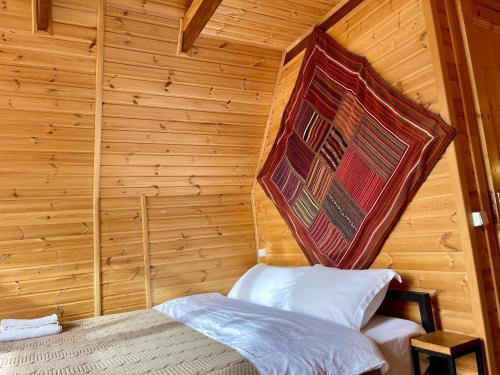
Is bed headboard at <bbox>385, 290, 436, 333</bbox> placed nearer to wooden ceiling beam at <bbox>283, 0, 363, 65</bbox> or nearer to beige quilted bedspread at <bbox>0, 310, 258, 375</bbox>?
beige quilted bedspread at <bbox>0, 310, 258, 375</bbox>

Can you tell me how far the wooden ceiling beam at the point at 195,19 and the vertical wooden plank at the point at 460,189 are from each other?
1261 mm

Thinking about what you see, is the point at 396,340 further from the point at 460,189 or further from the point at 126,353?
the point at 126,353

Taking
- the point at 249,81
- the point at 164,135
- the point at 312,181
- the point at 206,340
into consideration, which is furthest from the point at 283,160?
the point at 206,340

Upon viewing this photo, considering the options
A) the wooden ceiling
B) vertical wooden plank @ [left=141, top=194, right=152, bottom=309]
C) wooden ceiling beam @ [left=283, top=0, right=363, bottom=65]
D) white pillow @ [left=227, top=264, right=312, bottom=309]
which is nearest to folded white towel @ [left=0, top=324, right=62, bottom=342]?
vertical wooden plank @ [left=141, top=194, right=152, bottom=309]

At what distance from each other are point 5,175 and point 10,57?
3.01 ft

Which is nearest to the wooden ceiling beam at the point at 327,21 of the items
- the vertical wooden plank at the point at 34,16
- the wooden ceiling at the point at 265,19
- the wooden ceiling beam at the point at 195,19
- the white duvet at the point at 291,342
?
the wooden ceiling at the point at 265,19

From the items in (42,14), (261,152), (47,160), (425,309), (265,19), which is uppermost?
(265,19)

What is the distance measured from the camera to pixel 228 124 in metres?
3.44

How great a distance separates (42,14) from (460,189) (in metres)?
2.64

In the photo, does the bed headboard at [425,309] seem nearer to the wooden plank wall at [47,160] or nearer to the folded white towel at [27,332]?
the folded white towel at [27,332]

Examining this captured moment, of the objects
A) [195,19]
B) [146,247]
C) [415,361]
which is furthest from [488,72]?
[146,247]

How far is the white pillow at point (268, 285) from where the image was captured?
2.68 metres

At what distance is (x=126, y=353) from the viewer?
188 centimetres

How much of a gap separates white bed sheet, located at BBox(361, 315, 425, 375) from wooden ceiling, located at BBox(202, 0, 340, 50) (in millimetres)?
2156
